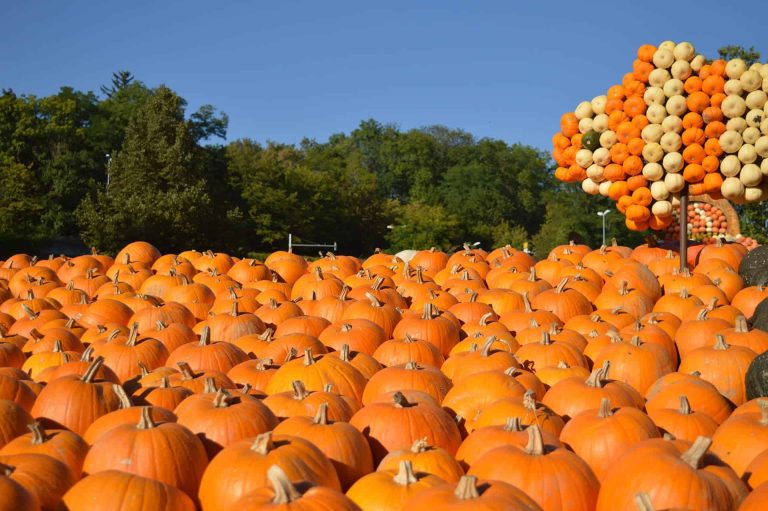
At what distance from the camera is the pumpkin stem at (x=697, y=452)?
2.88 meters

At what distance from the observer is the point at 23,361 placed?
5.59 metres

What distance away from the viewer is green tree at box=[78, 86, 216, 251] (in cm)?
3278

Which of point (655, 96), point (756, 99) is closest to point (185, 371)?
point (655, 96)

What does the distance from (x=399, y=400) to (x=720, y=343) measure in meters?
2.67

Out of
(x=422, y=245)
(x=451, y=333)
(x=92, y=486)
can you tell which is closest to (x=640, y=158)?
(x=451, y=333)

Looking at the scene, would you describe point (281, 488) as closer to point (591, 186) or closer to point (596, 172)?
point (596, 172)

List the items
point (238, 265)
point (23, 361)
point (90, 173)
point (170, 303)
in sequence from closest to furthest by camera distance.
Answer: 1. point (23, 361)
2. point (170, 303)
3. point (238, 265)
4. point (90, 173)

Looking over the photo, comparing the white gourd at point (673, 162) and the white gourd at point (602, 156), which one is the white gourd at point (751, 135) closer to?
the white gourd at point (673, 162)

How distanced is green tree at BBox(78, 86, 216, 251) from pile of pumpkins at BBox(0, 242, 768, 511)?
25.3m

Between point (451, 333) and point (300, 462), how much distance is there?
3197mm

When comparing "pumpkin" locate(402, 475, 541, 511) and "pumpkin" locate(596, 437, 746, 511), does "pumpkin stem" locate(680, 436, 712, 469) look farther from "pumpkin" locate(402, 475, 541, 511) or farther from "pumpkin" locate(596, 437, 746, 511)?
"pumpkin" locate(402, 475, 541, 511)

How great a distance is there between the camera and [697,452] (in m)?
2.89

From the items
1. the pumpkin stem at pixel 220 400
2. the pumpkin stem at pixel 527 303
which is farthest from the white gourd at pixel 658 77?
the pumpkin stem at pixel 220 400

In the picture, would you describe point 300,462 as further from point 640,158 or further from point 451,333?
point 640,158
